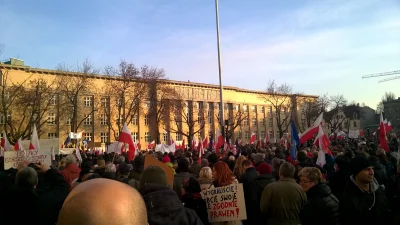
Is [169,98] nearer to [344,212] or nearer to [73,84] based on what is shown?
[73,84]

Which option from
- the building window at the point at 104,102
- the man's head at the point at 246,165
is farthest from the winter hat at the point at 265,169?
the building window at the point at 104,102

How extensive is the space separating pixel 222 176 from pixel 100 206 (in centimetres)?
433

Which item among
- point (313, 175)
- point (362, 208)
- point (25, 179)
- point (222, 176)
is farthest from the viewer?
point (222, 176)

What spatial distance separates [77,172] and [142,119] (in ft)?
187

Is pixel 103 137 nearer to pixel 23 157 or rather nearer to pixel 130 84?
pixel 130 84

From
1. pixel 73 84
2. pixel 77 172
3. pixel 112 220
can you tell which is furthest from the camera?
→ pixel 73 84

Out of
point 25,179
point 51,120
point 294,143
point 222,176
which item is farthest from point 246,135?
point 25,179

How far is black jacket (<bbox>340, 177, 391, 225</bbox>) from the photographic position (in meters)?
4.04

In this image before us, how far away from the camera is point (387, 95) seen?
11775 cm

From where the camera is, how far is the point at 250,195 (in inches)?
243

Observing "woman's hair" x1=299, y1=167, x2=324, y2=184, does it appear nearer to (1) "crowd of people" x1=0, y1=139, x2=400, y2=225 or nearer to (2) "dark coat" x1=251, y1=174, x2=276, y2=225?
(1) "crowd of people" x1=0, y1=139, x2=400, y2=225

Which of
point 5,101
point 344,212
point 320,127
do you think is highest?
point 5,101

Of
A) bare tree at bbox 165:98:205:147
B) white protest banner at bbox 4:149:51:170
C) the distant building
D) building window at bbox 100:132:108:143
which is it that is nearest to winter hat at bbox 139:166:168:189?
white protest banner at bbox 4:149:51:170

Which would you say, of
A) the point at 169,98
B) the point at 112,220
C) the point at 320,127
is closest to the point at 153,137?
the point at 169,98
